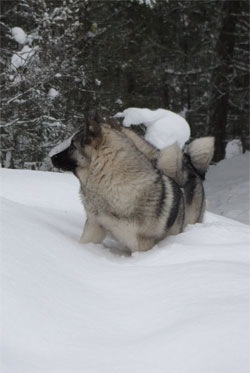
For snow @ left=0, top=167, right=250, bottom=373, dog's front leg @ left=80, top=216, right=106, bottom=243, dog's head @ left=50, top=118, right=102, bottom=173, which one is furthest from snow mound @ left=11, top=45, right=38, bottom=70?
snow @ left=0, top=167, right=250, bottom=373

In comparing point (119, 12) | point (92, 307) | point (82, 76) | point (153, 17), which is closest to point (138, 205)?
point (92, 307)

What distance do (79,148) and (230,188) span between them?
8.90 meters

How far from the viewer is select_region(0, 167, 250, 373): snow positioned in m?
1.76

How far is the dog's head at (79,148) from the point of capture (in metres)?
4.04

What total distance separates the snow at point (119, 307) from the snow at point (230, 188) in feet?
22.8

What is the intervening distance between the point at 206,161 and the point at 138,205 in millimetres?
1649

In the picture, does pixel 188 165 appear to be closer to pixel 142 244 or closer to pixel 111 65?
pixel 142 244

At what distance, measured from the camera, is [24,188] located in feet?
18.7

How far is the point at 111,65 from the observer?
1291 cm

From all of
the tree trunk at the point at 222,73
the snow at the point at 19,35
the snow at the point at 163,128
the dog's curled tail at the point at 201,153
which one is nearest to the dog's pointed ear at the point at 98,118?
the dog's curled tail at the point at 201,153

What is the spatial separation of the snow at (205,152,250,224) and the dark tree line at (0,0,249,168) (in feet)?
2.72

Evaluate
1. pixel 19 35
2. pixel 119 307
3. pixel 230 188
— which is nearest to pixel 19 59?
pixel 19 35

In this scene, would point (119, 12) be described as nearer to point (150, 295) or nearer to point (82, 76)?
point (82, 76)

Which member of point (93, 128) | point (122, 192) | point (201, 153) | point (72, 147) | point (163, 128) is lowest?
point (163, 128)
